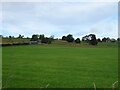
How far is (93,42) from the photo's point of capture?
50.1 meters

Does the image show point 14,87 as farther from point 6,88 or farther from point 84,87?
point 84,87

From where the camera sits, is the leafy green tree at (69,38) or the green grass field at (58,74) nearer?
the green grass field at (58,74)

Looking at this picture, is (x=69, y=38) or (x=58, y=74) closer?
(x=58, y=74)

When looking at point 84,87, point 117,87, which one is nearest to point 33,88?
point 84,87

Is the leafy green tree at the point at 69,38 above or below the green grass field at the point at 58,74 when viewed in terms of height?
above

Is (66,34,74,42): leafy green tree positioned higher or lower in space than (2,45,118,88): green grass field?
higher

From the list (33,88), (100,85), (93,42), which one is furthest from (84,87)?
(93,42)

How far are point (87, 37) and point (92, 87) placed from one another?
5687 cm

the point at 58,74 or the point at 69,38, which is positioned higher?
the point at 69,38

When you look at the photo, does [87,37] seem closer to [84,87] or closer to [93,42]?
[93,42]

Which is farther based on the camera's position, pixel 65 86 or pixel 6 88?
pixel 65 86

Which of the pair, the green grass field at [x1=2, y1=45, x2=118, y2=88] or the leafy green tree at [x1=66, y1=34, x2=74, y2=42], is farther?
the leafy green tree at [x1=66, y1=34, x2=74, y2=42]

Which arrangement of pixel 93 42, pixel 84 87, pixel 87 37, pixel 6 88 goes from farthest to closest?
pixel 87 37, pixel 93 42, pixel 84 87, pixel 6 88

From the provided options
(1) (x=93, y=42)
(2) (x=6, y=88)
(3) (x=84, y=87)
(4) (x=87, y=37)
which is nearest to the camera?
(2) (x=6, y=88)
